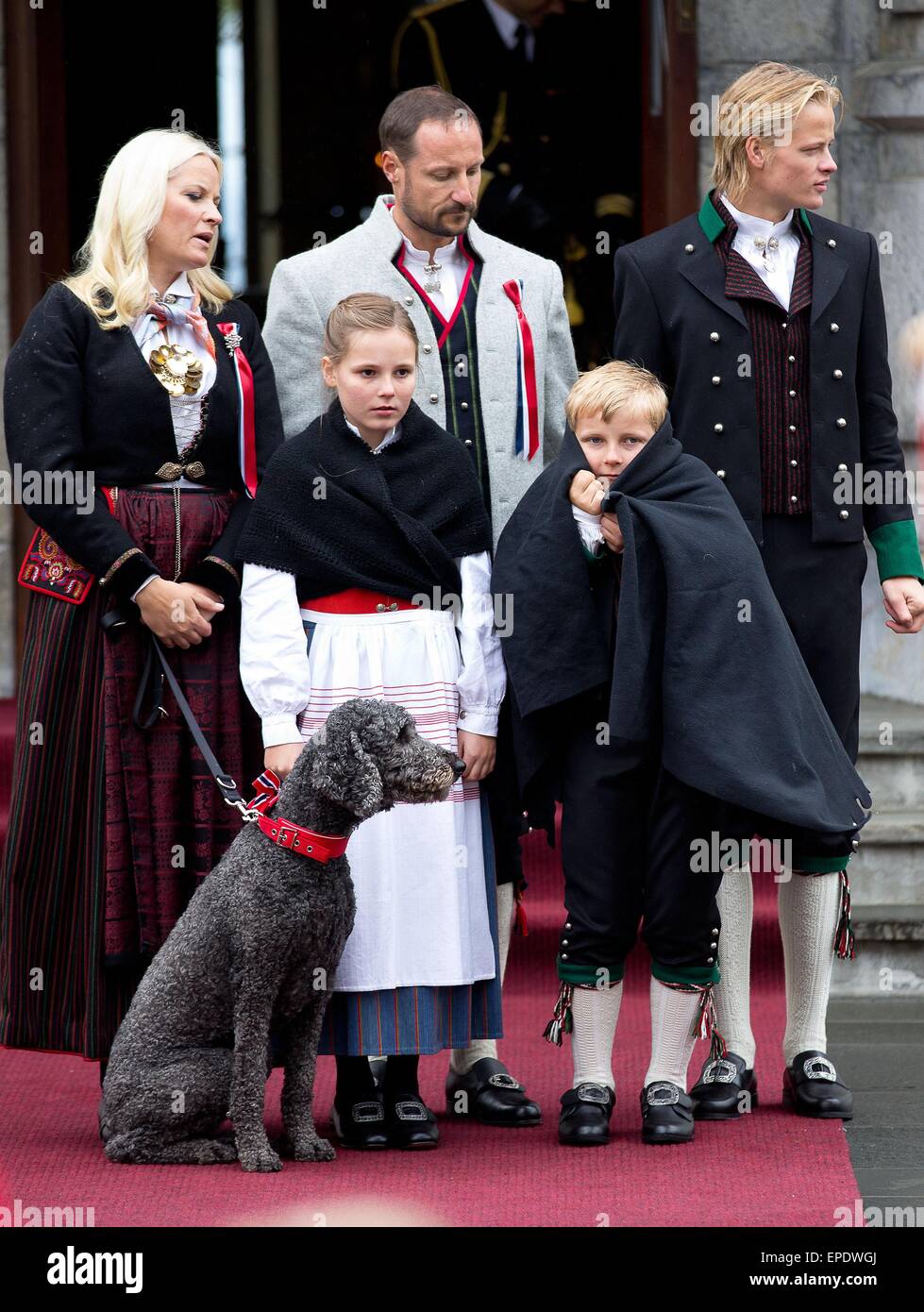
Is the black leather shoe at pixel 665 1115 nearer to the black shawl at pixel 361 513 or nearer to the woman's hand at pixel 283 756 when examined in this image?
the woman's hand at pixel 283 756

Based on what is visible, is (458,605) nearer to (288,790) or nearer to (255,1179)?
(288,790)

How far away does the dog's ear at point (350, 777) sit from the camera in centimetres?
347

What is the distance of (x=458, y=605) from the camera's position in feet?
12.8

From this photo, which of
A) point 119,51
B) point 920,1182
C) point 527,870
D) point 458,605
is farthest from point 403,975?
point 119,51

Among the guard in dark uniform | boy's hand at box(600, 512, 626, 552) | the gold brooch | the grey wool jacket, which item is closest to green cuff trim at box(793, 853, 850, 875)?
boy's hand at box(600, 512, 626, 552)

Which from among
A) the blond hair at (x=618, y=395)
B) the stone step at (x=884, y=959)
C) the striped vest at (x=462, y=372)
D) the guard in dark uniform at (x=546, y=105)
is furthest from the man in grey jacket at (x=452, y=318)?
the guard in dark uniform at (x=546, y=105)

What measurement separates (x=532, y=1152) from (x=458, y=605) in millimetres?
1087

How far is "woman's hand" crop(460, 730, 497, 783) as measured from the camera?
3820 millimetres

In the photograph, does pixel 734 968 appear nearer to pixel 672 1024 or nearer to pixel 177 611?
pixel 672 1024

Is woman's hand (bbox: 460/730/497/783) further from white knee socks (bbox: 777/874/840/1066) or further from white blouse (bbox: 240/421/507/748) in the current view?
white knee socks (bbox: 777/874/840/1066)

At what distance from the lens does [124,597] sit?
153 inches

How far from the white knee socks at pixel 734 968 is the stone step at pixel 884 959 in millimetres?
1176

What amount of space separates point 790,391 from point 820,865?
1.00 metres

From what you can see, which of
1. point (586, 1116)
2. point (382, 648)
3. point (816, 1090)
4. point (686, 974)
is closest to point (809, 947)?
→ point (816, 1090)
